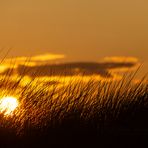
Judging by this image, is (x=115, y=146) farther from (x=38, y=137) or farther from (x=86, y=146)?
(x=38, y=137)

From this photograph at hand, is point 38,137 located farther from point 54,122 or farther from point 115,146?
point 115,146

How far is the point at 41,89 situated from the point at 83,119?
0.66 m

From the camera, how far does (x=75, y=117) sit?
4492mm

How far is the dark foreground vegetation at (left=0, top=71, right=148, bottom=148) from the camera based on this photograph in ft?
13.0

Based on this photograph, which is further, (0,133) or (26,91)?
(26,91)

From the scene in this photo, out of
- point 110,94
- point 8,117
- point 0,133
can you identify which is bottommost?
point 0,133

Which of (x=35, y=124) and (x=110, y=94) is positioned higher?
(x=110, y=94)

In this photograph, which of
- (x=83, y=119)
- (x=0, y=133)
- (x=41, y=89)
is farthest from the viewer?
(x=41, y=89)

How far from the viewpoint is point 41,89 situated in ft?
16.1

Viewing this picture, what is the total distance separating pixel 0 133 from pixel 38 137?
0.33 m

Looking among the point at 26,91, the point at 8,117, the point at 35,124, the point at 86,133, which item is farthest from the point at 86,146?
the point at 26,91

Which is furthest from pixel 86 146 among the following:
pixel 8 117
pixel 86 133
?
pixel 8 117

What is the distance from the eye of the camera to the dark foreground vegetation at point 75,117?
3949mm

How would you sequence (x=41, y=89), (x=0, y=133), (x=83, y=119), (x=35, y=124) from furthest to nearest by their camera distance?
1. (x=41, y=89)
2. (x=83, y=119)
3. (x=35, y=124)
4. (x=0, y=133)
